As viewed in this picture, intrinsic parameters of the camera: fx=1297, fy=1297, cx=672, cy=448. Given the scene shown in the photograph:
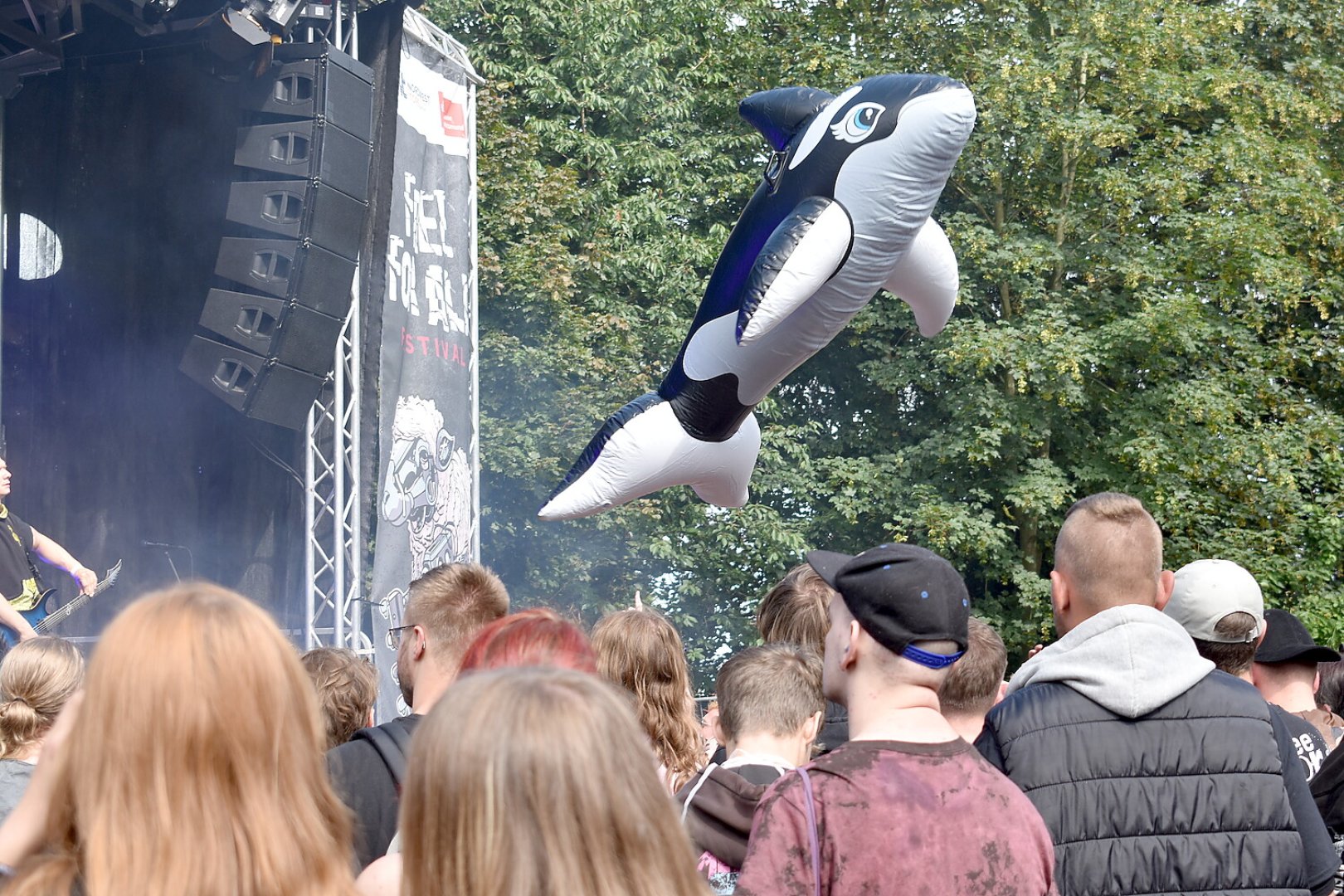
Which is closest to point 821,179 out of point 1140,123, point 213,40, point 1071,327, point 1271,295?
point 213,40

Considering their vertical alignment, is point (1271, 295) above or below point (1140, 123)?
below

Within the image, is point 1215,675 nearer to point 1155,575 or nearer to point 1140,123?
point 1155,575

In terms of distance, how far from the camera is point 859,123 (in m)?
3.63

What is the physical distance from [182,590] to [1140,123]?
48.3 feet

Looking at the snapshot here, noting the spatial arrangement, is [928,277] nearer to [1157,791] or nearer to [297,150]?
[1157,791]

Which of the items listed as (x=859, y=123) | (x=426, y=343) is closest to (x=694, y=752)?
(x=859, y=123)

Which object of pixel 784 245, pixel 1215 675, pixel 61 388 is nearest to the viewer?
pixel 1215 675

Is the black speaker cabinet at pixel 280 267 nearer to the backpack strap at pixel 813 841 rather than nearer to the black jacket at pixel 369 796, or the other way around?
the black jacket at pixel 369 796

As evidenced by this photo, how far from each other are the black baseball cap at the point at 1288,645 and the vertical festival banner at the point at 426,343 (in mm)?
5700

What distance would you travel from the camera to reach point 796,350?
380cm

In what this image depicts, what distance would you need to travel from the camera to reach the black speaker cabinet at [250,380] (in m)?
7.16

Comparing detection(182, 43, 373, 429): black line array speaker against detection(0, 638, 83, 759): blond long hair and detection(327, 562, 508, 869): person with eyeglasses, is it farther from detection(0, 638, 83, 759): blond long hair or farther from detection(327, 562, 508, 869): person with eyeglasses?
detection(327, 562, 508, 869): person with eyeglasses

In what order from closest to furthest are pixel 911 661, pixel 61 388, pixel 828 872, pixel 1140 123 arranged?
pixel 828 872 < pixel 911 661 < pixel 61 388 < pixel 1140 123

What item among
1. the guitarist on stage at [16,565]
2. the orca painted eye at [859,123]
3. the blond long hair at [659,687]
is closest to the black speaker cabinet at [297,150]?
the guitarist on stage at [16,565]
